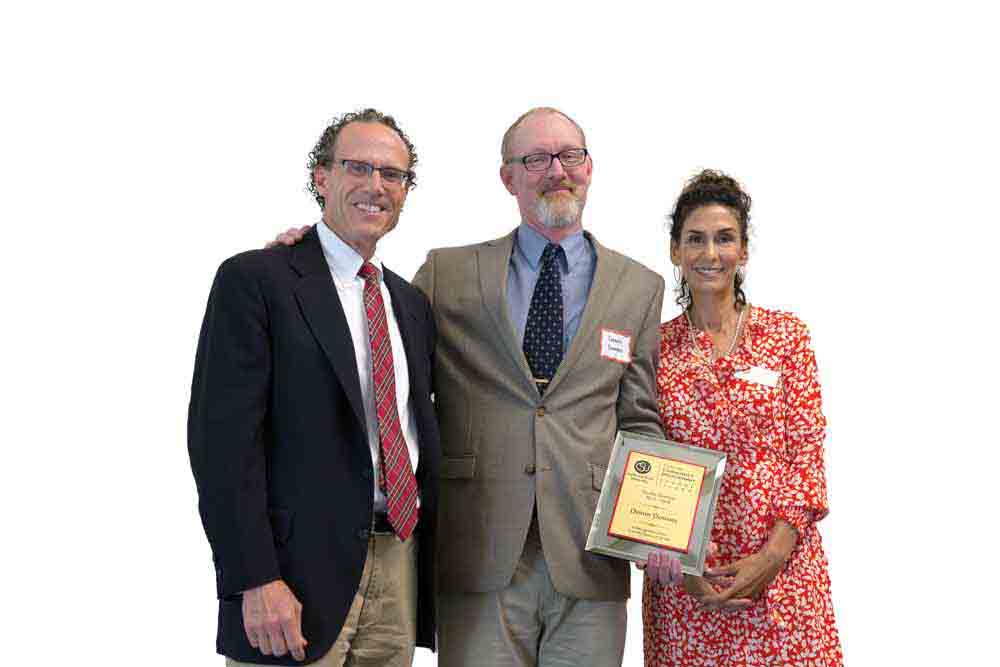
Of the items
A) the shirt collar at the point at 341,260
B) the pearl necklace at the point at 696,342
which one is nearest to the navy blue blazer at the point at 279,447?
the shirt collar at the point at 341,260

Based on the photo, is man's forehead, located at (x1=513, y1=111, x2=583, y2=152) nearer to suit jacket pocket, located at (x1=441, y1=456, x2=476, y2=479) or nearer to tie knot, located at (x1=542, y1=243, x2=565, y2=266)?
tie knot, located at (x1=542, y1=243, x2=565, y2=266)

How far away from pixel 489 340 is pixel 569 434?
1.15ft

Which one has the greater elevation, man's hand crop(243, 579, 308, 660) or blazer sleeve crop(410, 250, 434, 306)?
blazer sleeve crop(410, 250, 434, 306)

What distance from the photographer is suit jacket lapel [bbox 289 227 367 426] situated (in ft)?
7.46

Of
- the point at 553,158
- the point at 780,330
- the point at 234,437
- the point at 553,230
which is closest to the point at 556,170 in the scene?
the point at 553,158

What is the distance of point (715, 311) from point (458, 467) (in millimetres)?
974

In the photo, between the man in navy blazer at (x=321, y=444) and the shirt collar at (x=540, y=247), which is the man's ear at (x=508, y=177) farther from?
the man in navy blazer at (x=321, y=444)

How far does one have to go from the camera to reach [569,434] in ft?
8.86

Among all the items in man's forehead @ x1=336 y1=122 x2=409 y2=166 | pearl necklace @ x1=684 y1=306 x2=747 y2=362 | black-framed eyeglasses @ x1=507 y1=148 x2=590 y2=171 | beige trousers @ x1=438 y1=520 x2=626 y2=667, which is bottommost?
beige trousers @ x1=438 y1=520 x2=626 y2=667

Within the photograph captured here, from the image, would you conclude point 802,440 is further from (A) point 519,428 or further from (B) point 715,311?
(A) point 519,428

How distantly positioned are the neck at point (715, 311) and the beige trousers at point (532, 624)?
2.93 feet

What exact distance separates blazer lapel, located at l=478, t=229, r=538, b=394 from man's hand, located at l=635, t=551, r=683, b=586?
21.7 inches

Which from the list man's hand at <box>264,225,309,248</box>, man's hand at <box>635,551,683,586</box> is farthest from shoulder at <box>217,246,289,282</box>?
man's hand at <box>635,551,683,586</box>

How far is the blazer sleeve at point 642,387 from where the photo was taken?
9.30ft
